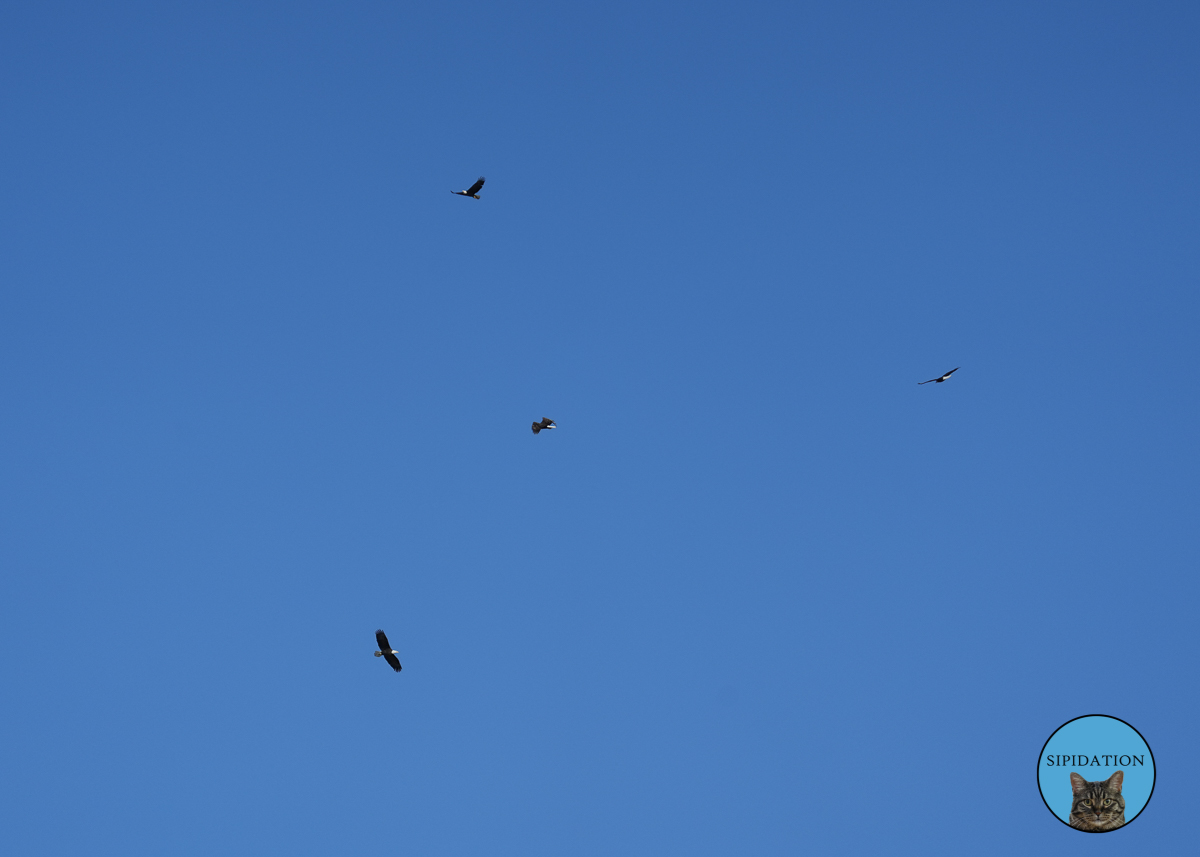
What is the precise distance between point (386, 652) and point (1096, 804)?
3168cm

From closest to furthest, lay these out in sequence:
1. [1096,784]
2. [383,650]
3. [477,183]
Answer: [1096,784] < [383,650] < [477,183]

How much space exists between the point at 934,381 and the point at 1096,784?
21.1 meters

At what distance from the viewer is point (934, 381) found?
2719 inches

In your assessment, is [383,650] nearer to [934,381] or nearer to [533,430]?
[533,430]

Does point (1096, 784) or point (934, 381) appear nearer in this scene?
point (1096, 784)

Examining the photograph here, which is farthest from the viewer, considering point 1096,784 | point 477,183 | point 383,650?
point 477,183

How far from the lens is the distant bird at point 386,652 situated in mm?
65562

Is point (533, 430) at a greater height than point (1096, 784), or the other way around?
point (533, 430)

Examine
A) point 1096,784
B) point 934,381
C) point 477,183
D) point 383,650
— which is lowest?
point 1096,784

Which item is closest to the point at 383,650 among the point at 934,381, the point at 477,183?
the point at 477,183

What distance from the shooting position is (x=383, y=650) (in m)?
65.9

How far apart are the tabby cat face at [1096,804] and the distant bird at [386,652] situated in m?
30.2

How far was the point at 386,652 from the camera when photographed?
65.9 metres

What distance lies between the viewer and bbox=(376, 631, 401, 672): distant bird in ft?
215
